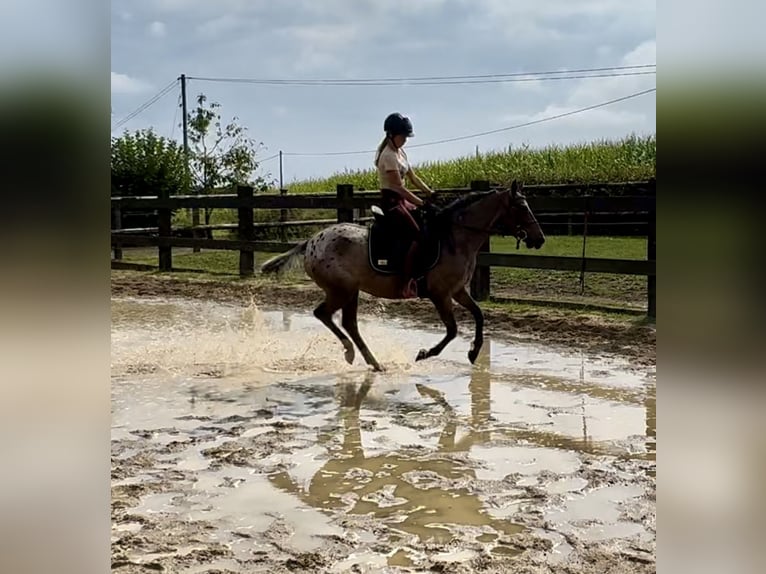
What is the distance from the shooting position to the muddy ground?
23.8 feet

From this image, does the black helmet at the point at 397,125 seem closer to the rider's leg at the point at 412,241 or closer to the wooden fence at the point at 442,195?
the rider's leg at the point at 412,241

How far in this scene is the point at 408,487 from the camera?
3.49 m

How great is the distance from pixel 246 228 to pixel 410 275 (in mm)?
6954

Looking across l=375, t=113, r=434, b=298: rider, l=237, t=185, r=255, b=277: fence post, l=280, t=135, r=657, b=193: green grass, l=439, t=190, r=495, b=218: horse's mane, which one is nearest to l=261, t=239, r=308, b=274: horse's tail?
l=375, t=113, r=434, b=298: rider

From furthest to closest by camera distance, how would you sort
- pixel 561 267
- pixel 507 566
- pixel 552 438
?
1. pixel 561 267
2. pixel 552 438
3. pixel 507 566

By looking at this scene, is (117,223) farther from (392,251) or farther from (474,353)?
(474,353)

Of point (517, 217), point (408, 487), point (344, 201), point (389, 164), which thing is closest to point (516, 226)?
point (517, 217)

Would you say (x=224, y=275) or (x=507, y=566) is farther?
(x=224, y=275)

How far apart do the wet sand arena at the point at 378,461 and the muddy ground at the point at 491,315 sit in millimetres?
652
